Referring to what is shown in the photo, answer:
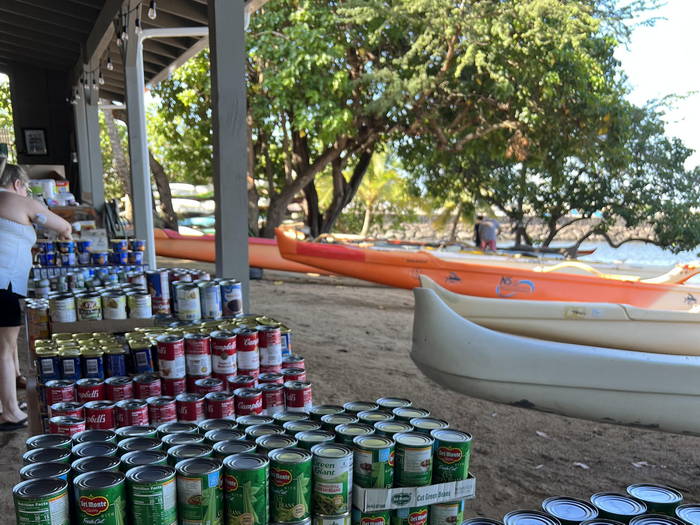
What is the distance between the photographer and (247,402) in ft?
6.93

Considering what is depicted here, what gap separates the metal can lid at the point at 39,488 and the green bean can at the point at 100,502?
3 centimetres

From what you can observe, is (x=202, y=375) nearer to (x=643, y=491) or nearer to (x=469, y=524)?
(x=469, y=524)

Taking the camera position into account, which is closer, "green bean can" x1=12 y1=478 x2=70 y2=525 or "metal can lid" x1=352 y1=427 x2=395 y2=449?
"green bean can" x1=12 y1=478 x2=70 y2=525

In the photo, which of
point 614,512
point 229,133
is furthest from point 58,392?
point 229,133

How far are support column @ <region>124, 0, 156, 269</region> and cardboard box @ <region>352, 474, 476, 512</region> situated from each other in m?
5.08

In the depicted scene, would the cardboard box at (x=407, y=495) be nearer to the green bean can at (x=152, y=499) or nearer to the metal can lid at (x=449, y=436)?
the metal can lid at (x=449, y=436)

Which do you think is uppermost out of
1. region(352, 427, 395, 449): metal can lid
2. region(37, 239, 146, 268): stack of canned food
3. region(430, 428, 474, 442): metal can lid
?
region(37, 239, 146, 268): stack of canned food

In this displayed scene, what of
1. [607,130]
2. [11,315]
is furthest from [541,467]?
[607,130]

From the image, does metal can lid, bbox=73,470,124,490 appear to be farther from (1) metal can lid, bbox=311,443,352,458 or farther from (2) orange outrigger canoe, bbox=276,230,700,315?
(2) orange outrigger canoe, bbox=276,230,700,315

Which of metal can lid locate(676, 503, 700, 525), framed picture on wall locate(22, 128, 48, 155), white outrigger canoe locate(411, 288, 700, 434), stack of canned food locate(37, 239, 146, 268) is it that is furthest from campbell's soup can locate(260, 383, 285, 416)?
framed picture on wall locate(22, 128, 48, 155)

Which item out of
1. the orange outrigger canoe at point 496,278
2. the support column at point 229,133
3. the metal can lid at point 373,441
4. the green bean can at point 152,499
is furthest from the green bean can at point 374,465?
the orange outrigger canoe at point 496,278

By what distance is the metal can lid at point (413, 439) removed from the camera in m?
1.65

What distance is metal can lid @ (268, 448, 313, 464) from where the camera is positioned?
4.97ft

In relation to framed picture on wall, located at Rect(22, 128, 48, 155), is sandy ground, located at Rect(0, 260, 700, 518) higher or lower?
lower
